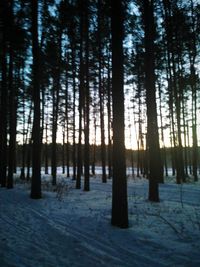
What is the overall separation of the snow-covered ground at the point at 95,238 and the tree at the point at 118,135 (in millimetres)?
482

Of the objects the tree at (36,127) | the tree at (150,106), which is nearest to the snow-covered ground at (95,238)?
the tree at (150,106)

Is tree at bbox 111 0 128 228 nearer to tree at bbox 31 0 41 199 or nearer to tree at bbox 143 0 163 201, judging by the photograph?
tree at bbox 143 0 163 201

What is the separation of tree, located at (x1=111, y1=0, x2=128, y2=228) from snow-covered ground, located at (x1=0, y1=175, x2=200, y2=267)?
0.48 m

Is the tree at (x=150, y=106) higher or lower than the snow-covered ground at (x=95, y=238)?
higher

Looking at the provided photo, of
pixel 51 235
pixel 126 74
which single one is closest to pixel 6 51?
pixel 126 74

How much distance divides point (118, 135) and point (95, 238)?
9.19 ft

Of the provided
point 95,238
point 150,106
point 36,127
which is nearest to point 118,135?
point 95,238

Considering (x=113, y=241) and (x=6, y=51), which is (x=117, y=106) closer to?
(x=113, y=241)

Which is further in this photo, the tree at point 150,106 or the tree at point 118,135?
the tree at point 150,106

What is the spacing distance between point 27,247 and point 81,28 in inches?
524

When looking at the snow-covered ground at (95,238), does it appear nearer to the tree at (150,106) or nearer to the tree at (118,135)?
the tree at (118,135)

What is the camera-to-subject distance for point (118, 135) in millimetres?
6883

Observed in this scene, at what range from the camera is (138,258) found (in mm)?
4637

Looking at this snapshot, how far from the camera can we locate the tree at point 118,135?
6.73 m
